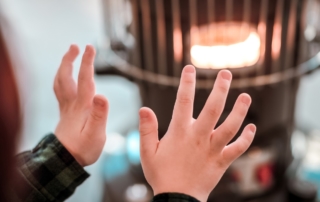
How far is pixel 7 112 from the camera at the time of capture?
0.39 metres

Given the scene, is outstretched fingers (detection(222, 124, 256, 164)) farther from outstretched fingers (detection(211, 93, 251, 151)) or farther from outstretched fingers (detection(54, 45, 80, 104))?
outstretched fingers (detection(54, 45, 80, 104))

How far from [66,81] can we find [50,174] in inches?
4.4

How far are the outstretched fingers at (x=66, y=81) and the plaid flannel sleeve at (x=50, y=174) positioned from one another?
5 centimetres

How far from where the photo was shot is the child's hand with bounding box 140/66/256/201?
19.5 inches

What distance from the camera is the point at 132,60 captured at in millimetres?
956

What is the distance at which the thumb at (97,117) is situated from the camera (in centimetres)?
51

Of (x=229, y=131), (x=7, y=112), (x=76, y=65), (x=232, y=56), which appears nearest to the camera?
(x=7, y=112)

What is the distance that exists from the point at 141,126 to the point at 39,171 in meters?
0.15

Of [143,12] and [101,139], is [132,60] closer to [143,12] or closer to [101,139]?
[143,12]

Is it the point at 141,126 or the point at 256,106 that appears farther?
the point at 256,106

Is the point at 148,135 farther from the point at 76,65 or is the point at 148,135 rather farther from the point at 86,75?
the point at 76,65

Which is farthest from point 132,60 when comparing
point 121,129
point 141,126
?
point 141,126

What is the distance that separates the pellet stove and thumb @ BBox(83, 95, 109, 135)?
1.21ft

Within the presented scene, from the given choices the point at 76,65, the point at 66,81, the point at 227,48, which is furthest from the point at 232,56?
the point at 76,65
